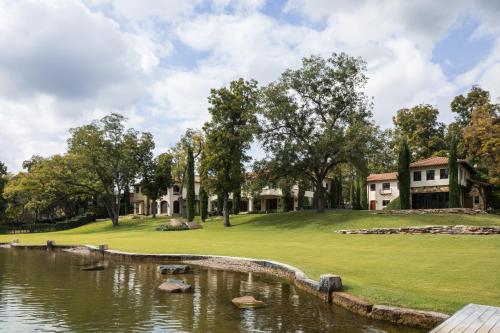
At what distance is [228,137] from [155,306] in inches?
1429

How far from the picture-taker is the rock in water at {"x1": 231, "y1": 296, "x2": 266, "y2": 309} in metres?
12.6

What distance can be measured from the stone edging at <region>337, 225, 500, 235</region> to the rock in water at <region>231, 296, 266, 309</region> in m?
21.7

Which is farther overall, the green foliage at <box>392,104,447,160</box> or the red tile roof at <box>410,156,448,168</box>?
the green foliage at <box>392,104,447,160</box>

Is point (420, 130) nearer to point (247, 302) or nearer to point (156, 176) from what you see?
point (156, 176)

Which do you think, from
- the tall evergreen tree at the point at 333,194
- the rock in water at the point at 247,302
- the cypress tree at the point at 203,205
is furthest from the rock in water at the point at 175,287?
the tall evergreen tree at the point at 333,194

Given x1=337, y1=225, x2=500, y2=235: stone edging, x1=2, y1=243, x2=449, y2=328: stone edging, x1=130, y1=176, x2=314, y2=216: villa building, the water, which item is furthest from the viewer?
x1=130, y1=176, x2=314, y2=216: villa building

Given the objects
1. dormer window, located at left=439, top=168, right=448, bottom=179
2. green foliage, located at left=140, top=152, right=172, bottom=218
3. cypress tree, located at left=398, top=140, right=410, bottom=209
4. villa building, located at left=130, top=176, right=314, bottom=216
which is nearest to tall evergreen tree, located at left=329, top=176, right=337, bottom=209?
villa building, located at left=130, top=176, right=314, bottom=216

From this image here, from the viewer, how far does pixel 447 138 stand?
64.1 metres

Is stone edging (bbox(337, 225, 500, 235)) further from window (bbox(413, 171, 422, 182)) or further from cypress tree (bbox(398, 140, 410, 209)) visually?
window (bbox(413, 171, 422, 182))

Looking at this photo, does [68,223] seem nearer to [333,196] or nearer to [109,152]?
[109,152]

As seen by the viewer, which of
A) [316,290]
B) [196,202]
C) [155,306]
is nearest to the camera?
[155,306]

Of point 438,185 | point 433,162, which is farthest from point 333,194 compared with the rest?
point 438,185

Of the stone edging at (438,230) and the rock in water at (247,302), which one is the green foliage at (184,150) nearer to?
the stone edging at (438,230)

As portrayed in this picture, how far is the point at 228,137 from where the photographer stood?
48312mm
